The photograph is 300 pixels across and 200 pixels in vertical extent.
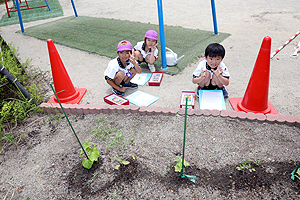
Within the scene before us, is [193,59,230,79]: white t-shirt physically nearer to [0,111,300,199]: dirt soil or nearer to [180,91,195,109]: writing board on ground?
[180,91,195,109]: writing board on ground

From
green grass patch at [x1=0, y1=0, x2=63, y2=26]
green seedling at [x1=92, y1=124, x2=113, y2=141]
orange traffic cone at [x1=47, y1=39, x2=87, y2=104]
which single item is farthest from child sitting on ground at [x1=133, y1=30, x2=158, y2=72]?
green grass patch at [x1=0, y1=0, x2=63, y2=26]

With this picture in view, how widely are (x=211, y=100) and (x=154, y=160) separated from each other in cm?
133

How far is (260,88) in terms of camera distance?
2.54 metres

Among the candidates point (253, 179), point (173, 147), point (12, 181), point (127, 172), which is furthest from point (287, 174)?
point (12, 181)

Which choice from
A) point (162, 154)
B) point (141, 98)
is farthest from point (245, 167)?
point (141, 98)

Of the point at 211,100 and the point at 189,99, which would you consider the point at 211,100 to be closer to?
the point at 211,100

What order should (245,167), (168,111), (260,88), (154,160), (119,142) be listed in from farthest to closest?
(168,111) < (260,88) < (119,142) < (154,160) < (245,167)

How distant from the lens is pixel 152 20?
23.9 feet

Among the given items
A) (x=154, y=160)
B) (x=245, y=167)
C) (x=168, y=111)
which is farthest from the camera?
(x=168, y=111)

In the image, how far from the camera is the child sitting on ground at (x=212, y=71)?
8.48 ft

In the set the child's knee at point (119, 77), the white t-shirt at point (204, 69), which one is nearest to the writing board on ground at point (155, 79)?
the child's knee at point (119, 77)

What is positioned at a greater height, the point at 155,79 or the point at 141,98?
the point at 155,79

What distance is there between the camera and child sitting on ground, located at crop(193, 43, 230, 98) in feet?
8.48

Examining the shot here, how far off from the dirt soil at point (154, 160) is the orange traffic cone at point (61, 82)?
56 cm
